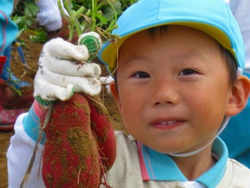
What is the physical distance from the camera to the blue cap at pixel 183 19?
132 centimetres

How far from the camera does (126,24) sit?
1380mm

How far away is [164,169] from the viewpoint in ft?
4.75

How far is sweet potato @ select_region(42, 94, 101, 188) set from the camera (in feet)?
3.80

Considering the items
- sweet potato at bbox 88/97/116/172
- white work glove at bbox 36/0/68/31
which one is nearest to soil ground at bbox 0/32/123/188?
white work glove at bbox 36/0/68/31

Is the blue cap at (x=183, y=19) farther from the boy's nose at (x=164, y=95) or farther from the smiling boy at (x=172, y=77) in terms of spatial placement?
the boy's nose at (x=164, y=95)

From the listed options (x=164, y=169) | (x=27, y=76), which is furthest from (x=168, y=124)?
(x=27, y=76)

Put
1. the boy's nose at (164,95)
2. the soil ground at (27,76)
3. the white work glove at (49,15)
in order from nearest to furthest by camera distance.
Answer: the boy's nose at (164,95) → the soil ground at (27,76) → the white work glove at (49,15)

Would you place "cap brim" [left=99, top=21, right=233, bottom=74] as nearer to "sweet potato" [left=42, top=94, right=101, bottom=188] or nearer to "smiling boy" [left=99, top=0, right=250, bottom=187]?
"smiling boy" [left=99, top=0, right=250, bottom=187]

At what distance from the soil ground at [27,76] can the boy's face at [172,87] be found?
1488 millimetres

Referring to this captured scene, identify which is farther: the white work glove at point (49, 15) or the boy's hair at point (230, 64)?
the white work glove at point (49, 15)

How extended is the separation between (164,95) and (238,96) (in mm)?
351

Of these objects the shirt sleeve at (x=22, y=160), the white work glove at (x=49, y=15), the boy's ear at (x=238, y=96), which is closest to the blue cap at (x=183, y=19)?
the boy's ear at (x=238, y=96)

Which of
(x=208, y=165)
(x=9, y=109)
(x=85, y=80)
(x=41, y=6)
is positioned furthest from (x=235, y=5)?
(x=41, y=6)

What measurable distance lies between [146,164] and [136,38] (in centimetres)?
38
